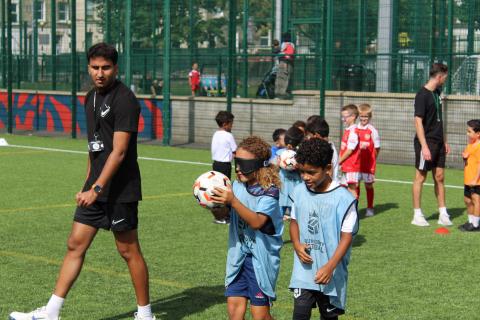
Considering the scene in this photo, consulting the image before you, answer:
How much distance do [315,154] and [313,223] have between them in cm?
45

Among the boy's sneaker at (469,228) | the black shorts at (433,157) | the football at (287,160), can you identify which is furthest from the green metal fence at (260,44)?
the football at (287,160)

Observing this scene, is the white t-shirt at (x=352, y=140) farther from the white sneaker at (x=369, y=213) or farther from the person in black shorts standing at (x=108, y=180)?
the person in black shorts standing at (x=108, y=180)

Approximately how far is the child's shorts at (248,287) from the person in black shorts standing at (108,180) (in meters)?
1.10

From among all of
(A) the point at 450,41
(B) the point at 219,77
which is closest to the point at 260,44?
(B) the point at 219,77

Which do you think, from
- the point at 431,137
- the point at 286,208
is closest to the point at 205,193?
the point at 286,208

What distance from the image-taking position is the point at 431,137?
12703mm

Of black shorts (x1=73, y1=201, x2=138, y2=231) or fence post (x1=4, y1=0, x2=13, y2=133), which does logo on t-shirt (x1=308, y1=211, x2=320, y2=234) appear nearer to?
black shorts (x1=73, y1=201, x2=138, y2=231)

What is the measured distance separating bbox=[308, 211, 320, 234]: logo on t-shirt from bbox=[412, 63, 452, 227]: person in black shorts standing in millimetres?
6606

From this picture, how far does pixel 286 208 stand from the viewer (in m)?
10.8

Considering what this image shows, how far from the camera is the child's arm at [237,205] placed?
19.7 feet

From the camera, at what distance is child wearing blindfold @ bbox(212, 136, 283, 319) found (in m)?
6.32

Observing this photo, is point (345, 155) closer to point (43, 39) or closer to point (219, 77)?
point (219, 77)

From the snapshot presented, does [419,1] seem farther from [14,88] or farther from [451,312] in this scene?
[451,312]

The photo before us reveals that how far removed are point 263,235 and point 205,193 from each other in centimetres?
52
